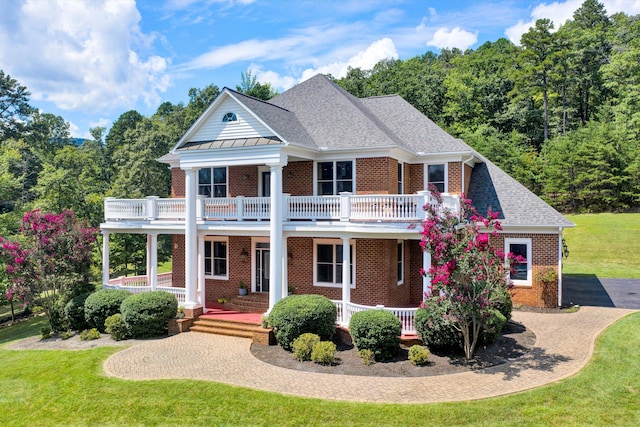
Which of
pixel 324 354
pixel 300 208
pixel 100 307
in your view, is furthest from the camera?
pixel 100 307

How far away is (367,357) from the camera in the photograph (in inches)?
513

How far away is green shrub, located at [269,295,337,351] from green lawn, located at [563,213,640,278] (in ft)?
71.6

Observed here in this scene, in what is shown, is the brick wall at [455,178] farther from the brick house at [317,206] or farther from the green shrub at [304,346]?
the green shrub at [304,346]

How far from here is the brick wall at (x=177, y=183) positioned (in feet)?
72.5

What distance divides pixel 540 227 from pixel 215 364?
1489 centimetres

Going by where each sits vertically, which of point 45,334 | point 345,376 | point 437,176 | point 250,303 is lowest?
point 45,334

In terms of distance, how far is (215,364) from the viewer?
43.3 feet

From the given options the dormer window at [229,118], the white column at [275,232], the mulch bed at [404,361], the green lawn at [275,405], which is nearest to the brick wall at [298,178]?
the white column at [275,232]

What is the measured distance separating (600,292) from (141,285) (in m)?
23.7

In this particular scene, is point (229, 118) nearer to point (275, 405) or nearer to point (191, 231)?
point (191, 231)

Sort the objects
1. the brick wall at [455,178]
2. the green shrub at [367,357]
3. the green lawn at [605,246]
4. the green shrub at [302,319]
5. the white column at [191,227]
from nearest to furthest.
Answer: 1. the green shrub at [367,357]
2. the green shrub at [302,319]
3. the white column at [191,227]
4. the brick wall at [455,178]
5. the green lawn at [605,246]

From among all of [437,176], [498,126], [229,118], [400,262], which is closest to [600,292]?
[437,176]

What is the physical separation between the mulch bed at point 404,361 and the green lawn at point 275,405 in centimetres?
91

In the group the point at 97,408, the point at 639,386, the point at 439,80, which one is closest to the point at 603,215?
the point at 439,80
